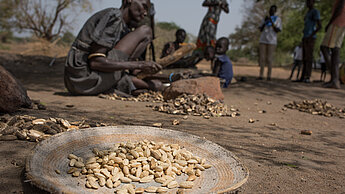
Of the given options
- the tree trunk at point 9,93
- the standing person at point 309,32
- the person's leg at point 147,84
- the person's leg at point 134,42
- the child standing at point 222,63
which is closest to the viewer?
the tree trunk at point 9,93

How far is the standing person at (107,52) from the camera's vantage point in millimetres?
3947

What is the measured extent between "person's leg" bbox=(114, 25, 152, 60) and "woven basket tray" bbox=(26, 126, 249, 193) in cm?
271

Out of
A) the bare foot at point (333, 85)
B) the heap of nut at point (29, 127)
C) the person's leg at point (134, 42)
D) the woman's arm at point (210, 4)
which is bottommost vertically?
the heap of nut at point (29, 127)

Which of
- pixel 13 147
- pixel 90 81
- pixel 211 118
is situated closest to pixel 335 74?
pixel 211 118

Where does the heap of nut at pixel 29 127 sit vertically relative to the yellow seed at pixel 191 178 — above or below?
above

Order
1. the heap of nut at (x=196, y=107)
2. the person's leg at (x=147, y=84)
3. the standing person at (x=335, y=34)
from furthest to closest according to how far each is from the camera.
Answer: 1. the standing person at (x=335, y=34)
2. the person's leg at (x=147, y=84)
3. the heap of nut at (x=196, y=107)

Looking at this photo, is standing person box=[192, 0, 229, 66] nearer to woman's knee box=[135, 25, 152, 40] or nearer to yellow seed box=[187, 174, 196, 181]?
woman's knee box=[135, 25, 152, 40]

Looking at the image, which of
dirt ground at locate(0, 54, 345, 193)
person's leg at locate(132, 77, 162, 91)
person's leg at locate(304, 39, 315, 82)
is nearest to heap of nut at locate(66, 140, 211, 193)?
dirt ground at locate(0, 54, 345, 193)

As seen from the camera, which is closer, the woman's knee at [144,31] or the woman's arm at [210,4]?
the woman's knee at [144,31]

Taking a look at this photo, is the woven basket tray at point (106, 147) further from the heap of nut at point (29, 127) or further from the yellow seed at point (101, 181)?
the heap of nut at point (29, 127)

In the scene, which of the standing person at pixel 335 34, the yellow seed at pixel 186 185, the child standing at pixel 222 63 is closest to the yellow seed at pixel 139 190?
the yellow seed at pixel 186 185

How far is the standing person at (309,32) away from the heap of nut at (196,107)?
17.8ft

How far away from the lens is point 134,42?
454 cm

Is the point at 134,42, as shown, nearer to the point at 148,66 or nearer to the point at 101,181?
the point at 148,66
